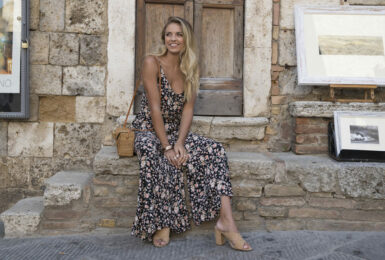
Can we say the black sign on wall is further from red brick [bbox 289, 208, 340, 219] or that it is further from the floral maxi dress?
red brick [bbox 289, 208, 340, 219]

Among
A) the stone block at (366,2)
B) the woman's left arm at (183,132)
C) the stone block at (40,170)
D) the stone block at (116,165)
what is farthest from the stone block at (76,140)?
the stone block at (366,2)

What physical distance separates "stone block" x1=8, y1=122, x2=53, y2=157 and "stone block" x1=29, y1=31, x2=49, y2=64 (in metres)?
0.62

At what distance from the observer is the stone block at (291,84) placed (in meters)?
3.33

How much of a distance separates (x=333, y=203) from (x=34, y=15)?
3.18 meters

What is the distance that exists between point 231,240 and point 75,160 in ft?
5.93

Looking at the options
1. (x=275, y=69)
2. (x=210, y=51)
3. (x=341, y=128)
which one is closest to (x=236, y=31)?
(x=210, y=51)

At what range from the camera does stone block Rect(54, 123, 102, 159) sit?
329 cm

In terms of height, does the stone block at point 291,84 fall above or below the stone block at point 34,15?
below

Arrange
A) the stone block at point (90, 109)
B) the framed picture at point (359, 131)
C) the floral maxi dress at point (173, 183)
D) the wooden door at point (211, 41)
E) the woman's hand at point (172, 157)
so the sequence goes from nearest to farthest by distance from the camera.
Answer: the floral maxi dress at point (173, 183)
the woman's hand at point (172, 157)
the framed picture at point (359, 131)
the stone block at point (90, 109)
the wooden door at point (211, 41)

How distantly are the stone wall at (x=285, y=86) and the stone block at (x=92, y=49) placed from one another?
1.69 meters

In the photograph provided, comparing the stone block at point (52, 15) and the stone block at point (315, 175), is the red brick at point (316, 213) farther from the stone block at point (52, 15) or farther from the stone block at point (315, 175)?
the stone block at point (52, 15)

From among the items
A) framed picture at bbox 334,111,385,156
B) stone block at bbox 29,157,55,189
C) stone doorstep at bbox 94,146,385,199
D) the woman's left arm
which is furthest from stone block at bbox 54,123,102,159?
framed picture at bbox 334,111,385,156

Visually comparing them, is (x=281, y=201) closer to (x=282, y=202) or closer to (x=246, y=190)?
(x=282, y=202)

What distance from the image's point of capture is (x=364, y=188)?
267cm
